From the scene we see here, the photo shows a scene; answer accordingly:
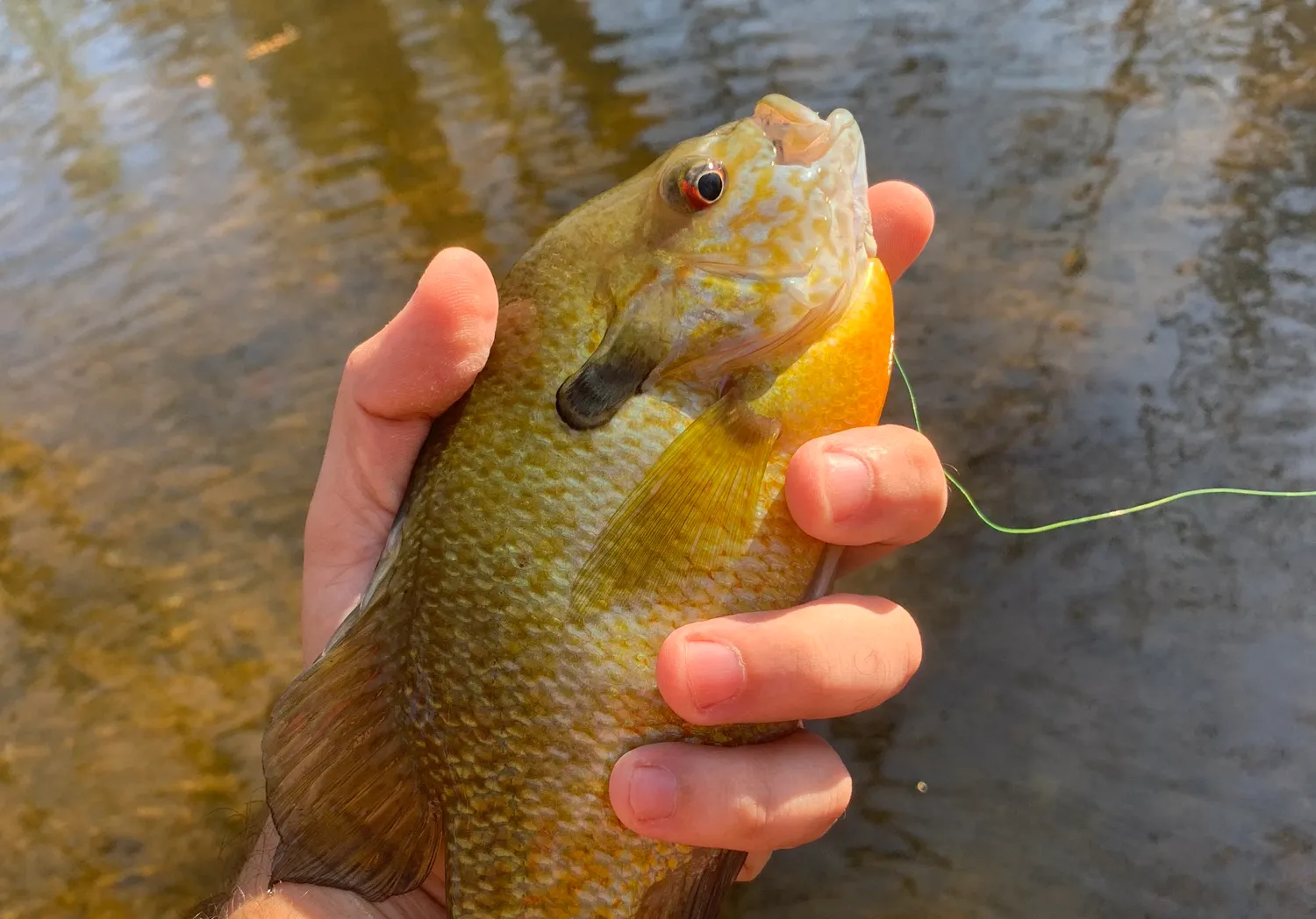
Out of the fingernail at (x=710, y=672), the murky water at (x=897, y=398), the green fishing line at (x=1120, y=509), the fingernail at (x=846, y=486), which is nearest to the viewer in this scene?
the fingernail at (x=710, y=672)

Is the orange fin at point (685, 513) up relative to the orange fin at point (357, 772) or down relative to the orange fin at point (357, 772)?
up

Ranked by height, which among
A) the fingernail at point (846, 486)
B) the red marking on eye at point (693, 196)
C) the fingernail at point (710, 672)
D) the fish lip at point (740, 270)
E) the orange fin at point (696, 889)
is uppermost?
the red marking on eye at point (693, 196)

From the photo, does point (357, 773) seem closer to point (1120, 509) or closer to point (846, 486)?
point (846, 486)

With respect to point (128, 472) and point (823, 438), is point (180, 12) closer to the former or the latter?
point (128, 472)

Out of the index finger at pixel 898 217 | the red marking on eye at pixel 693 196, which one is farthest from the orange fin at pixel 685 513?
the index finger at pixel 898 217

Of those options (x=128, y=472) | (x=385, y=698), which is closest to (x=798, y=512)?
(x=385, y=698)

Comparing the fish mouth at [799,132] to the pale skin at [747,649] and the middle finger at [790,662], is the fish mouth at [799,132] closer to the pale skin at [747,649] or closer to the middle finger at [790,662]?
the pale skin at [747,649]

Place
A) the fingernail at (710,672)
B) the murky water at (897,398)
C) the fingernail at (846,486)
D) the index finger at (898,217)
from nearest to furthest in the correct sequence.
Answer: the fingernail at (710,672) < the fingernail at (846,486) < the index finger at (898,217) < the murky water at (897,398)
